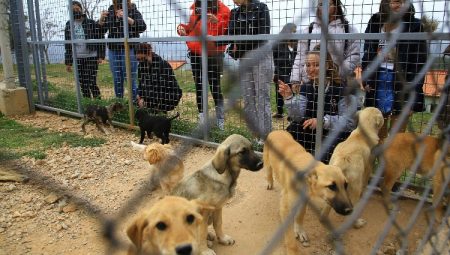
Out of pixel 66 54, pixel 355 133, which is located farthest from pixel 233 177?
pixel 66 54

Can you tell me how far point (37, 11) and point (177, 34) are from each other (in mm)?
4488

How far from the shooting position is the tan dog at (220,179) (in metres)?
3.34

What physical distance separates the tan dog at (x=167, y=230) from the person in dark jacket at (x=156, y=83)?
4.56m

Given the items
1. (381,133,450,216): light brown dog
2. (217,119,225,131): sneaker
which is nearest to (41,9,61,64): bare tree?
(217,119,225,131): sneaker

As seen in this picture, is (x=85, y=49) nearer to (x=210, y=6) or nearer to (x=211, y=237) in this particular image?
(x=210, y=6)

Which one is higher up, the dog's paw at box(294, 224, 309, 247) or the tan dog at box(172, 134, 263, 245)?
the tan dog at box(172, 134, 263, 245)

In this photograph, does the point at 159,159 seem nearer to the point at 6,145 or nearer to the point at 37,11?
the point at 6,145

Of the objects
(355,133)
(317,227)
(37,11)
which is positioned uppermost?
(37,11)

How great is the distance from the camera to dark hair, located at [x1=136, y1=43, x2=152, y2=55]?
21.8 ft

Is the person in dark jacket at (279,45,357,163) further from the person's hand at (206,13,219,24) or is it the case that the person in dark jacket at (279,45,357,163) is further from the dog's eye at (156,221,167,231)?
the dog's eye at (156,221,167,231)

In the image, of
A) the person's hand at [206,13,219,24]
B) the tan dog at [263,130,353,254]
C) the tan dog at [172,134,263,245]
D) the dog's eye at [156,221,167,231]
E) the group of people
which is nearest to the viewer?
the dog's eye at [156,221,167,231]

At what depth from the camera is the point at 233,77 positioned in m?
1.15

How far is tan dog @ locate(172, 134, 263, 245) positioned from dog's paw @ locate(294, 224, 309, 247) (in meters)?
0.58

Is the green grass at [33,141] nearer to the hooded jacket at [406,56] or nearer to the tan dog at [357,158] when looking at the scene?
the tan dog at [357,158]
